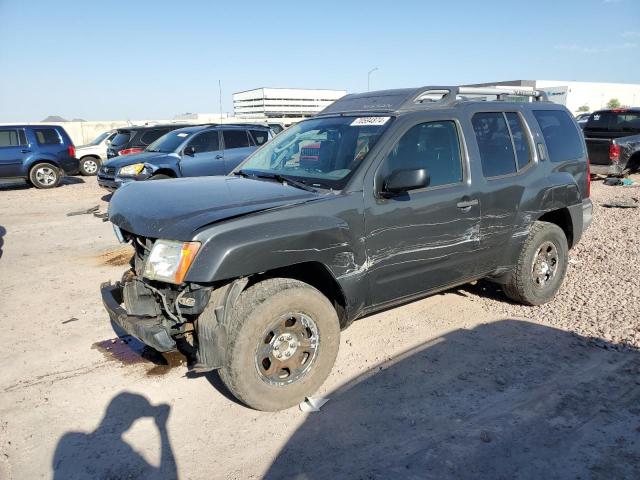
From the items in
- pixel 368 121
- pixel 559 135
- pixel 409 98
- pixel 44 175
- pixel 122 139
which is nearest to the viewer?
pixel 368 121

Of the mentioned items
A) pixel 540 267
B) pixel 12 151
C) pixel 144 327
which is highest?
pixel 12 151

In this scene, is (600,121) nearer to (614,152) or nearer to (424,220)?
(614,152)

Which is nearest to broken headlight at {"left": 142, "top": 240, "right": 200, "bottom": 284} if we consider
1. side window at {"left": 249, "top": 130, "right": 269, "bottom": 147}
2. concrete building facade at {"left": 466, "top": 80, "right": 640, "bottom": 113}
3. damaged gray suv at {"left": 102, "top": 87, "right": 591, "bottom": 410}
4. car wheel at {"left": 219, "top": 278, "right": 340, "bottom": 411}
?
damaged gray suv at {"left": 102, "top": 87, "right": 591, "bottom": 410}

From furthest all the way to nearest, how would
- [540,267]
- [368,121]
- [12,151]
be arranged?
[12,151] < [540,267] < [368,121]

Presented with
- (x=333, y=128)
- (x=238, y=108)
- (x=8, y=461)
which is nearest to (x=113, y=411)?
(x=8, y=461)

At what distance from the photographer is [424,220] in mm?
3852

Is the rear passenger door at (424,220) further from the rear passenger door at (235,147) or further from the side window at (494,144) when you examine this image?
the rear passenger door at (235,147)

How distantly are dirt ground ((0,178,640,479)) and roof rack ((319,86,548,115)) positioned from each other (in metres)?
1.99

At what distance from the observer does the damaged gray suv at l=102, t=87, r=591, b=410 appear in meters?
3.07

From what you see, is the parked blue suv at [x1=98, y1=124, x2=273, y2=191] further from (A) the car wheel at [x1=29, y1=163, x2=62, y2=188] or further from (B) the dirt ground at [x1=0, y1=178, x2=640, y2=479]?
(B) the dirt ground at [x1=0, y1=178, x2=640, y2=479]

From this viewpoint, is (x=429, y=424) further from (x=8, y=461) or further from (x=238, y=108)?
(x=238, y=108)

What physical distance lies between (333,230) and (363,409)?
1.21m

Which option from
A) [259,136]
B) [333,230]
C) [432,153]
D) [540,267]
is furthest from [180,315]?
[259,136]

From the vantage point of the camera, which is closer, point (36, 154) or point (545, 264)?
point (545, 264)
